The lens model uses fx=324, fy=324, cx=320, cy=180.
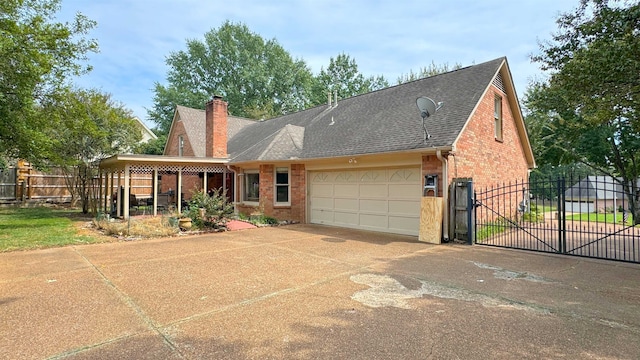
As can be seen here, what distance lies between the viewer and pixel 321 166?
41.4 feet

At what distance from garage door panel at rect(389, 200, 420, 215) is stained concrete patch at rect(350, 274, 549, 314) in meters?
4.63

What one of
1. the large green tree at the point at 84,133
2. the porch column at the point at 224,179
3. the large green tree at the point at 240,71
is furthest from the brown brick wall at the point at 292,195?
the large green tree at the point at 240,71

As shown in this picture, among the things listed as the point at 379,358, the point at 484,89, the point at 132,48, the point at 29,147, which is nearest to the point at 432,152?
the point at 484,89

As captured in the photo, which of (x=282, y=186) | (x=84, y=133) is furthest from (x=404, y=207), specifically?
(x=84, y=133)

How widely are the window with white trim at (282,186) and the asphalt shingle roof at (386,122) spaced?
765mm

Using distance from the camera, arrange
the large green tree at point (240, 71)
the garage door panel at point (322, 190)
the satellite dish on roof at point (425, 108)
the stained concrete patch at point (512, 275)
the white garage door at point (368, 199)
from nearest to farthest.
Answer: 1. the stained concrete patch at point (512, 275)
2. the satellite dish on roof at point (425, 108)
3. the white garage door at point (368, 199)
4. the garage door panel at point (322, 190)
5. the large green tree at point (240, 71)

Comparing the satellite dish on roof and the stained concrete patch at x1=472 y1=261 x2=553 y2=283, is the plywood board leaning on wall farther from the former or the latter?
the stained concrete patch at x1=472 y1=261 x2=553 y2=283

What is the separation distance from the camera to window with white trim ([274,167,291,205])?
44.1 ft

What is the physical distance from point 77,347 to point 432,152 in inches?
334

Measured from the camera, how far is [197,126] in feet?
67.9

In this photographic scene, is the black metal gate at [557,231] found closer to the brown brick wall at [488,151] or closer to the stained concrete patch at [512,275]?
the brown brick wall at [488,151]

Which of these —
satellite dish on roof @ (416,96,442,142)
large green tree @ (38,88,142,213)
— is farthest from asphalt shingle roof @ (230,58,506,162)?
large green tree @ (38,88,142,213)

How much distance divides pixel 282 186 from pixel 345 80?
28579mm

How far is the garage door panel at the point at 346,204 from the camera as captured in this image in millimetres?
11672
